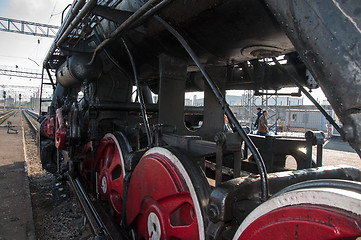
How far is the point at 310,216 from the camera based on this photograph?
79 centimetres

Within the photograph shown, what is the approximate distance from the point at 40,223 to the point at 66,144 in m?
1.10

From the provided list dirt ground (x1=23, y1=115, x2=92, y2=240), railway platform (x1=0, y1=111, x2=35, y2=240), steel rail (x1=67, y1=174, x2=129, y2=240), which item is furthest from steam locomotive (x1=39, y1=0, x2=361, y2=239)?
railway platform (x1=0, y1=111, x2=35, y2=240)

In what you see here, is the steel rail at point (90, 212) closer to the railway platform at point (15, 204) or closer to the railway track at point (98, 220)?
the railway track at point (98, 220)

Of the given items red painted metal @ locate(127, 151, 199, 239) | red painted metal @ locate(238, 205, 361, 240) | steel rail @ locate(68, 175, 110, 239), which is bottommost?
steel rail @ locate(68, 175, 110, 239)

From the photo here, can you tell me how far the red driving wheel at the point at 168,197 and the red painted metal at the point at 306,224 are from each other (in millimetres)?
517

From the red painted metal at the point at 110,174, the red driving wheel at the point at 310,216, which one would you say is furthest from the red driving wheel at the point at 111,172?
the red driving wheel at the point at 310,216

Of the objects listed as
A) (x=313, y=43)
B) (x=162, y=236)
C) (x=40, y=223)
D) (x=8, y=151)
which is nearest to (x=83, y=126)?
(x=40, y=223)

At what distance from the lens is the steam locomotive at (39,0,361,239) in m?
0.83

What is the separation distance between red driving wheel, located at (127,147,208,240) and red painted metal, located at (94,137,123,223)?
0.72 metres

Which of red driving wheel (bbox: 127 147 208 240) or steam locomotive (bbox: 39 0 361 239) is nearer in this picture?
steam locomotive (bbox: 39 0 361 239)

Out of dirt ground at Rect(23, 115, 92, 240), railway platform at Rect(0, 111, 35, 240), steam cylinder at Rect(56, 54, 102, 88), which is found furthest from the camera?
steam cylinder at Rect(56, 54, 102, 88)

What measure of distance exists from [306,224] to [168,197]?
3.51 ft

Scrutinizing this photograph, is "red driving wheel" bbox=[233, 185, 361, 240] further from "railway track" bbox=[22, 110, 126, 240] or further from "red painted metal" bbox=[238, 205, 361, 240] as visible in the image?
"railway track" bbox=[22, 110, 126, 240]

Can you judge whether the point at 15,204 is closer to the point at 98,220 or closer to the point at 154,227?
the point at 98,220
